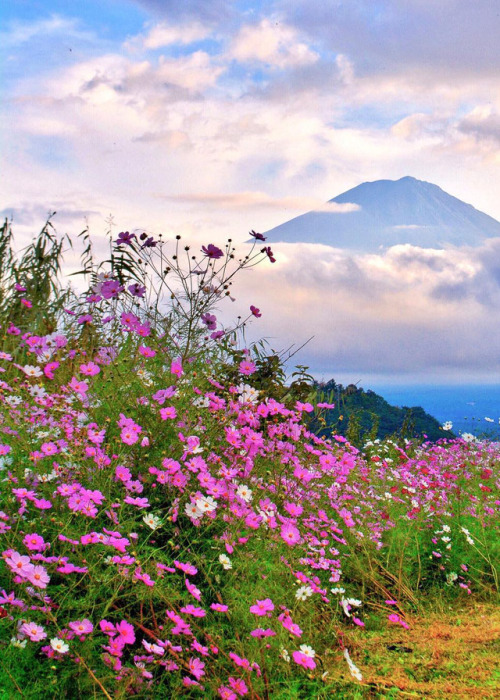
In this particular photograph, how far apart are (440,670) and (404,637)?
1.21 feet

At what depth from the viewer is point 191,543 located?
2885mm

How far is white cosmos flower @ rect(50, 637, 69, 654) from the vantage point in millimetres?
2238

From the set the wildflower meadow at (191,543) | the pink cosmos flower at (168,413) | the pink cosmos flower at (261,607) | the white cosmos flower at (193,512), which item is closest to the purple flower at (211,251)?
the wildflower meadow at (191,543)

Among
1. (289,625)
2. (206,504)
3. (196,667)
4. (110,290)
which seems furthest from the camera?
(110,290)

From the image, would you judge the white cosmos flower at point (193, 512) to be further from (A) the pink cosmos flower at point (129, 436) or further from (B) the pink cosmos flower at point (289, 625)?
(B) the pink cosmos flower at point (289, 625)

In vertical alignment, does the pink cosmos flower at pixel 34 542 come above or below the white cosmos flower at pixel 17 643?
above

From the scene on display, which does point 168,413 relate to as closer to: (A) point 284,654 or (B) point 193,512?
(B) point 193,512

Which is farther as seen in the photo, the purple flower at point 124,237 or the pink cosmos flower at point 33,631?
the purple flower at point 124,237

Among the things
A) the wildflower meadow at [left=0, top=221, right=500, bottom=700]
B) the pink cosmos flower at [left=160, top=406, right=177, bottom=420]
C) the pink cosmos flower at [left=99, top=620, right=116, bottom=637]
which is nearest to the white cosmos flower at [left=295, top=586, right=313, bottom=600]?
the wildflower meadow at [left=0, top=221, right=500, bottom=700]

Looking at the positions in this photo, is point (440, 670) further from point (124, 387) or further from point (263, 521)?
point (124, 387)

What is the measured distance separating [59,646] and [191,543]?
760 mm

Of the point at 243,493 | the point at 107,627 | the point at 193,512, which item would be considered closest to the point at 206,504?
the point at 193,512

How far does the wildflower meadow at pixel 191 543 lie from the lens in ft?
7.99

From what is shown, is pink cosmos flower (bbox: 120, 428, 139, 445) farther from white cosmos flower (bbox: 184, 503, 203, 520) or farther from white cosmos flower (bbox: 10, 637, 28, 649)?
white cosmos flower (bbox: 10, 637, 28, 649)
